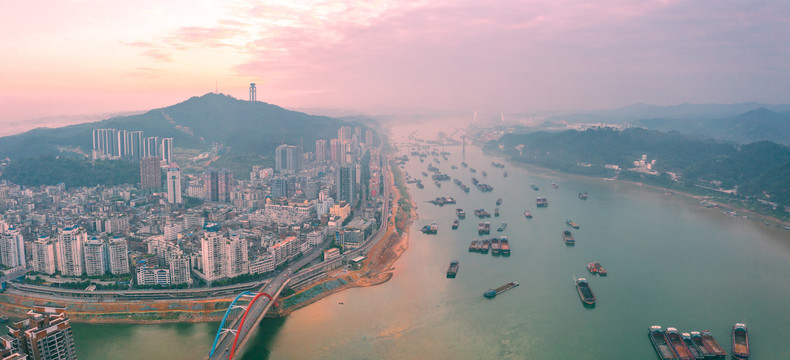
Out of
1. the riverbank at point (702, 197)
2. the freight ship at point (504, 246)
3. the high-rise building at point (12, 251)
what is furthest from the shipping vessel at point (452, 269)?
the riverbank at point (702, 197)

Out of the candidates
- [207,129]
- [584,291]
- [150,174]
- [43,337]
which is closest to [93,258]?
[43,337]

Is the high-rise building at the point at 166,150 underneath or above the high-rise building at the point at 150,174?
above

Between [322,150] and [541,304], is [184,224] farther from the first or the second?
[322,150]

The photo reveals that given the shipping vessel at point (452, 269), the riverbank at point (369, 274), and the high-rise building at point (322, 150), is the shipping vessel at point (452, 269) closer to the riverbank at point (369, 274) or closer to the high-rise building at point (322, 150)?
the riverbank at point (369, 274)

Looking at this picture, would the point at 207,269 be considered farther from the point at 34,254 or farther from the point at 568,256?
the point at 568,256

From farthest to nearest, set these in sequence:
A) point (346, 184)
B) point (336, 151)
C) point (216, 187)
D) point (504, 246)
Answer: point (336, 151), point (216, 187), point (346, 184), point (504, 246)
